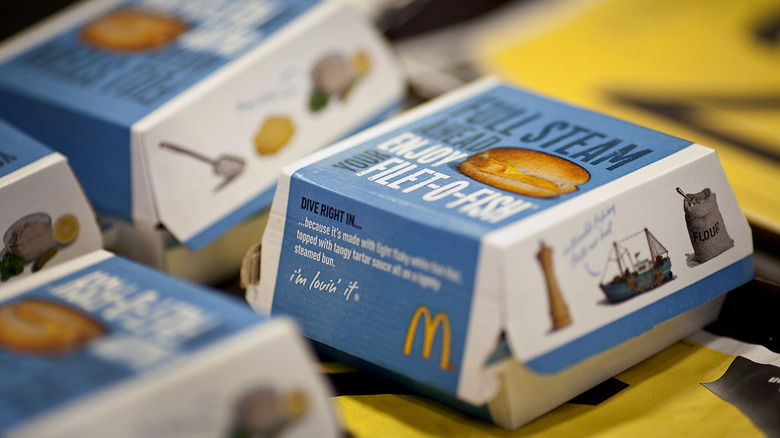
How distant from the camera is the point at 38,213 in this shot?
3.64 ft

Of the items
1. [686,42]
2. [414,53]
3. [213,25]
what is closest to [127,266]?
[213,25]

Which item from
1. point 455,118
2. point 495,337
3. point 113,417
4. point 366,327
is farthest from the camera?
point 455,118

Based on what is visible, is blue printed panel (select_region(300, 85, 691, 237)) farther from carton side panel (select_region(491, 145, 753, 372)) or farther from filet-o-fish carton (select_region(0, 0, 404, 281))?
filet-o-fish carton (select_region(0, 0, 404, 281))

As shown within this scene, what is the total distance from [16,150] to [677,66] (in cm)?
151

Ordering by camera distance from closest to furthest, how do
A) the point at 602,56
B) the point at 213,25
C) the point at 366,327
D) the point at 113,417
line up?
the point at 113,417, the point at 366,327, the point at 213,25, the point at 602,56

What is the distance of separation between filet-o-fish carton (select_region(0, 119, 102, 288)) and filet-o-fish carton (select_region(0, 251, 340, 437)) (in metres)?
0.23

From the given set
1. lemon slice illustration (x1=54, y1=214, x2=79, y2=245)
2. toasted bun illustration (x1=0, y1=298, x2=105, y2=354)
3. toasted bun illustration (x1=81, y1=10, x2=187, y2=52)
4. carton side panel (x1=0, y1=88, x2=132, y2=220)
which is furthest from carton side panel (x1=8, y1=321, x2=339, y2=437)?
toasted bun illustration (x1=81, y1=10, x2=187, y2=52)

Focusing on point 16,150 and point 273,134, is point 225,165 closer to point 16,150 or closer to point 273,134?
point 273,134

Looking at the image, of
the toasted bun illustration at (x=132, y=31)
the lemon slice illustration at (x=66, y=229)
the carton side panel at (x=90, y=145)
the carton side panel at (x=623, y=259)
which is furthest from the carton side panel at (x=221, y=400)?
the toasted bun illustration at (x=132, y=31)

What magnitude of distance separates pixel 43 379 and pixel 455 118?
27.6 inches

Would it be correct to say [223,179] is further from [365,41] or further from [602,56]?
[602,56]

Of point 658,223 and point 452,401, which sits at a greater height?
point 658,223

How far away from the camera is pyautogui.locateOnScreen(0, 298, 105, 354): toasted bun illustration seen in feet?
2.61

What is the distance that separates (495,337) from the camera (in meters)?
0.88
